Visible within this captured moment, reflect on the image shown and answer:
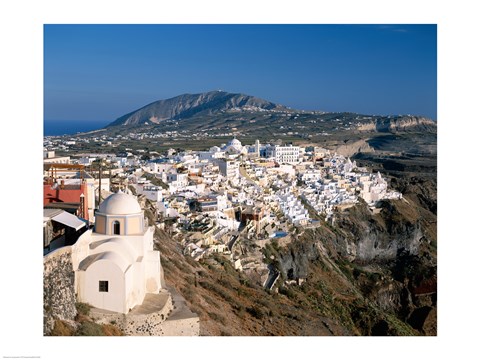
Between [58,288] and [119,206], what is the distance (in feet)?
4.92

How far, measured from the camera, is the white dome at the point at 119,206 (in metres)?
7.71

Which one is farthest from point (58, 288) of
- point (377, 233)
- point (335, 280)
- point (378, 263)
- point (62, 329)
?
point (377, 233)

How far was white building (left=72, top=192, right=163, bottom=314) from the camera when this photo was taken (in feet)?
22.6

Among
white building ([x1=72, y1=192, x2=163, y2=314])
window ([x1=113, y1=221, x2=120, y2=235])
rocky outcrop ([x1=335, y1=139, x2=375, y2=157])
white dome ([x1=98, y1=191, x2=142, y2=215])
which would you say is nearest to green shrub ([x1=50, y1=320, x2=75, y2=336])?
white building ([x1=72, y1=192, x2=163, y2=314])

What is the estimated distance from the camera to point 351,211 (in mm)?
24328

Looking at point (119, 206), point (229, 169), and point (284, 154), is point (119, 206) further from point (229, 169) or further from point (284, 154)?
point (284, 154)

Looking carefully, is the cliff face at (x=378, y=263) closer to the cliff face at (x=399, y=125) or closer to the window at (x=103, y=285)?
the window at (x=103, y=285)

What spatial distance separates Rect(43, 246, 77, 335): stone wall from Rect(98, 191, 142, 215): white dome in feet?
3.31

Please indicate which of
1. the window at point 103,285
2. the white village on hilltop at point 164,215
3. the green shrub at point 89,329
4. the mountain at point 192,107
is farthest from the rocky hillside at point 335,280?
the mountain at point 192,107

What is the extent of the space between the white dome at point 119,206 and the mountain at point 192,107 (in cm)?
7223

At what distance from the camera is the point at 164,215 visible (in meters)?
15.7
